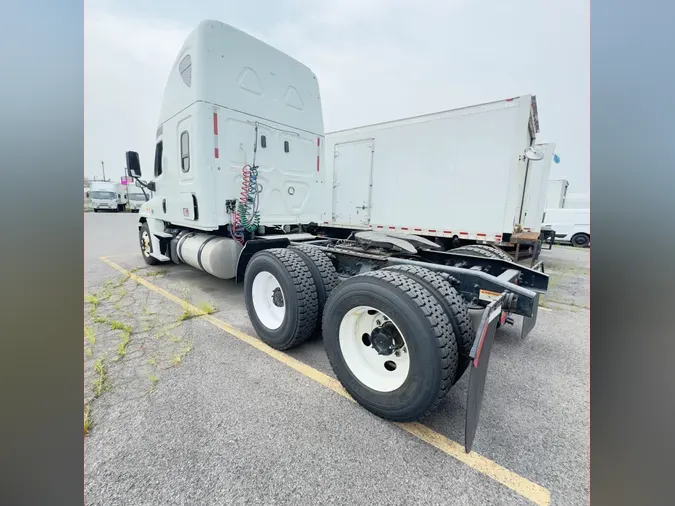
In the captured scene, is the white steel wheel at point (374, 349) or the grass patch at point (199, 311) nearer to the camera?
the white steel wheel at point (374, 349)

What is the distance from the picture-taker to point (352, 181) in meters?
8.47

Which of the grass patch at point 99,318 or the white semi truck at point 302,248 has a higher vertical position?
the white semi truck at point 302,248

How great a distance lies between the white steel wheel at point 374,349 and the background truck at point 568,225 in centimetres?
1752

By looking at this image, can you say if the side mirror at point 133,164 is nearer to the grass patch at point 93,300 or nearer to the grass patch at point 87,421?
the grass patch at point 93,300

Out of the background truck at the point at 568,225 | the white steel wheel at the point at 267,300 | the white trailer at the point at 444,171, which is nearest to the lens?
the white steel wheel at the point at 267,300

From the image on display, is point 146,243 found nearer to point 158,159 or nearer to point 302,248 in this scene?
point 158,159

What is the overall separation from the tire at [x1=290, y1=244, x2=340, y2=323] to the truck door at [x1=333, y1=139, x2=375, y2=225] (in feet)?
16.4

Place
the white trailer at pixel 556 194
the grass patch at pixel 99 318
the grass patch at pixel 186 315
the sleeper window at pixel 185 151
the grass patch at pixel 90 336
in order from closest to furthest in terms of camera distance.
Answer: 1. the grass patch at pixel 90 336
2. the grass patch at pixel 99 318
3. the grass patch at pixel 186 315
4. the sleeper window at pixel 185 151
5. the white trailer at pixel 556 194

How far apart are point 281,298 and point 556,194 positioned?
762 inches

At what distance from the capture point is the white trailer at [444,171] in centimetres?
603

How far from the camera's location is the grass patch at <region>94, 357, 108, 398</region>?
2.49 meters

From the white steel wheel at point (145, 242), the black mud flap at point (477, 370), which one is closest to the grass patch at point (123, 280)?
the white steel wheel at point (145, 242)

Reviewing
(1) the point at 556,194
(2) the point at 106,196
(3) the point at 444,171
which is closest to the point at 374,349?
(3) the point at 444,171

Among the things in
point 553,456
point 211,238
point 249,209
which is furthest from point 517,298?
point 211,238
